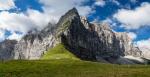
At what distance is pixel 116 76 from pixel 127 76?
3122 millimetres

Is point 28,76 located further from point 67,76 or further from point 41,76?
point 67,76

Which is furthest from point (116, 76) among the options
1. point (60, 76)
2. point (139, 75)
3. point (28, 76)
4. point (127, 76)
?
point (28, 76)

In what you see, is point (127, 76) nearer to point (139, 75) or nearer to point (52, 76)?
point (139, 75)

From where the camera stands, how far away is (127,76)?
75438 mm

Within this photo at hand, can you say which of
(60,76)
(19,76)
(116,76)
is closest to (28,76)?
(19,76)

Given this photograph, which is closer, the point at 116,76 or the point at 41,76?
the point at 116,76

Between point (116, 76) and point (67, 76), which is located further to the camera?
point (67, 76)

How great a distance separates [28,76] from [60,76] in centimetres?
797

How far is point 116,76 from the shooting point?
73688 millimetres

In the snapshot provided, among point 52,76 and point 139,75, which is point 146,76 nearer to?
point 139,75

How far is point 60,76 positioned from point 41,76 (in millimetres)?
4540

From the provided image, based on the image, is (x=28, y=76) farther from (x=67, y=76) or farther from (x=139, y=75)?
(x=139, y=75)

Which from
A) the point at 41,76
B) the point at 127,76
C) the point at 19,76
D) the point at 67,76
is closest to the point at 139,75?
the point at 127,76

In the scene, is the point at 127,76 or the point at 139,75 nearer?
the point at 127,76
